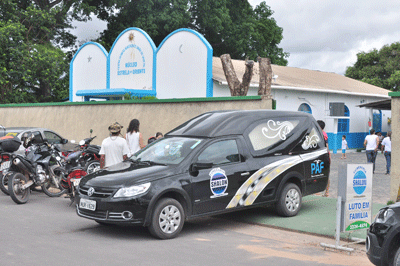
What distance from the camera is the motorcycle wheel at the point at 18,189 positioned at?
33.5 ft

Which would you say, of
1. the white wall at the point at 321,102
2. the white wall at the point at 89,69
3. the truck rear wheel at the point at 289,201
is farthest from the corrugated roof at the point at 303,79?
the truck rear wheel at the point at 289,201

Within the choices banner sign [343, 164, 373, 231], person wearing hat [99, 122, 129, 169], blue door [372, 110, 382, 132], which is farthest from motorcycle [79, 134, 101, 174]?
blue door [372, 110, 382, 132]

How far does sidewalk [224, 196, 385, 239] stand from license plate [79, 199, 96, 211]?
2.91 meters

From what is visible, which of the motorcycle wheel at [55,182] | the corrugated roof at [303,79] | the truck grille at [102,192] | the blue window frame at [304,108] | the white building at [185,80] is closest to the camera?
the truck grille at [102,192]

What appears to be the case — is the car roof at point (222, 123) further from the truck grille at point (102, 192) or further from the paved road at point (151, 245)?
the truck grille at point (102, 192)

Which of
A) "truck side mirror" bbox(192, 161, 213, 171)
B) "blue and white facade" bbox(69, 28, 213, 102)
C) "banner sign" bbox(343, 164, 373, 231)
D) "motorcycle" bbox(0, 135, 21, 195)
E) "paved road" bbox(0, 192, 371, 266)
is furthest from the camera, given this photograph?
"blue and white facade" bbox(69, 28, 213, 102)

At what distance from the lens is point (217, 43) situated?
40.6 meters

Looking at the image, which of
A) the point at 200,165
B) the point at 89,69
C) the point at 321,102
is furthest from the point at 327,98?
the point at 200,165

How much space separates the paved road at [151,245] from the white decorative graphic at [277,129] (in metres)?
1.74

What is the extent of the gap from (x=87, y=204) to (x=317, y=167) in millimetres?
4596

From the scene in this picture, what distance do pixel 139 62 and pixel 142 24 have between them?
35.0 feet

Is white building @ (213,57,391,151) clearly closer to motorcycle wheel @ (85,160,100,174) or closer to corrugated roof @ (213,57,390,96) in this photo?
corrugated roof @ (213,57,390,96)

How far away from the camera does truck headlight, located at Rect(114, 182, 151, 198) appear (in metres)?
7.04

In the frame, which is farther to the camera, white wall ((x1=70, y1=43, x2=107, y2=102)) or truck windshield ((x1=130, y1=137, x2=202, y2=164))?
white wall ((x1=70, y1=43, x2=107, y2=102))
